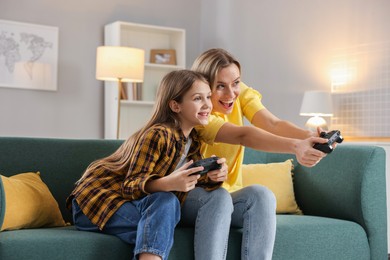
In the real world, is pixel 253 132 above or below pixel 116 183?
above

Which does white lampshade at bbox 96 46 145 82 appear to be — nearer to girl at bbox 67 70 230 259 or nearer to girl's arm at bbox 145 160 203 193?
girl at bbox 67 70 230 259

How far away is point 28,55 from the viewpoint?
5891 millimetres

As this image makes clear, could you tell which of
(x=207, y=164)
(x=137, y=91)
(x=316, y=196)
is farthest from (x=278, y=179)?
(x=137, y=91)

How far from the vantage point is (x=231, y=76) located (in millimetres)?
2553

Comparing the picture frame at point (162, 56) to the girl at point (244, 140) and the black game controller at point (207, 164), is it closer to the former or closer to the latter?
the girl at point (244, 140)

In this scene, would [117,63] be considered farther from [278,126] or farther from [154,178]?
[154,178]

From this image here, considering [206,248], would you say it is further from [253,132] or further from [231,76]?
[231,76]

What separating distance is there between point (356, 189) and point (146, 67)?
3.75m

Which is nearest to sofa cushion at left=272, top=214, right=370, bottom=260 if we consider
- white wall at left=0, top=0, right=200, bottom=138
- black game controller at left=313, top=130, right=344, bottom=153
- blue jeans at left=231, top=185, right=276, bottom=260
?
blue jeans at left=231, top=185, right=276, bottom=260

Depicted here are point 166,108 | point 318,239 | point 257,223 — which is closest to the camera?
point 257,223

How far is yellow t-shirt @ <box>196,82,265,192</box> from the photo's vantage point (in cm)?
247

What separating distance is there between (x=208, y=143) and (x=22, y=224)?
2.47 ft

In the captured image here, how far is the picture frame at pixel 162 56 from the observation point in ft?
20.9

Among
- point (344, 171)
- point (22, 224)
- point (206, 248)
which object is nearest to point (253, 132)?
point (206, 248)
